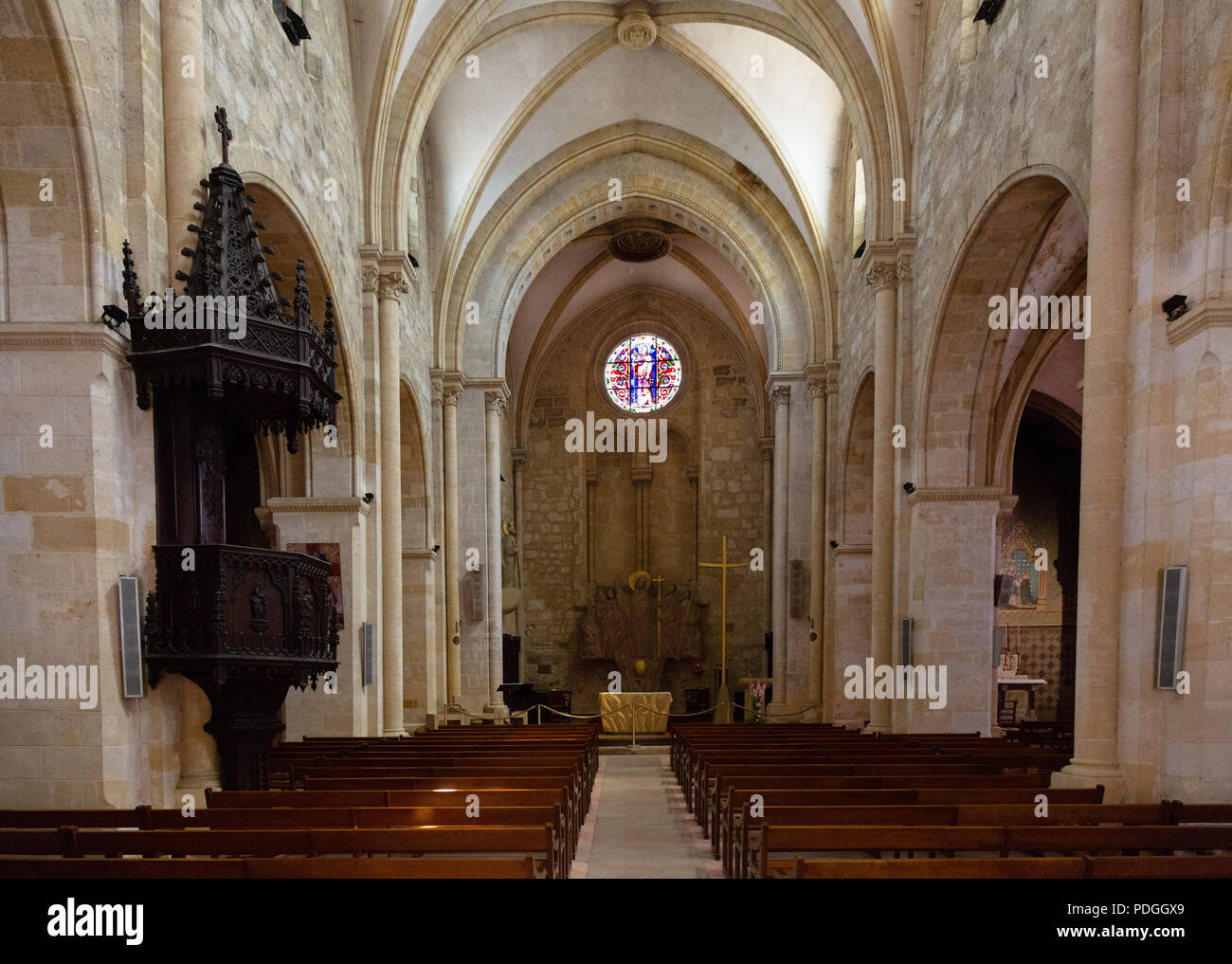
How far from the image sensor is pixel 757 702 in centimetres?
2195

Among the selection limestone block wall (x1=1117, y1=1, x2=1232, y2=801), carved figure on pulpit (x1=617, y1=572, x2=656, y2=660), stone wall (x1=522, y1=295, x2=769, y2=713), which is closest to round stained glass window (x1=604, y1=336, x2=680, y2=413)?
stone wall (x1=522, y1=295, x2=769, y2=713)

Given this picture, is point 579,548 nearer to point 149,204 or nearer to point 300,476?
point 300,476

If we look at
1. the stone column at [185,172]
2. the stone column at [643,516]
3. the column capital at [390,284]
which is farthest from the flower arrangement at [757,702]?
the stone column at [185,172]

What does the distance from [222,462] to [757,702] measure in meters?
16.5

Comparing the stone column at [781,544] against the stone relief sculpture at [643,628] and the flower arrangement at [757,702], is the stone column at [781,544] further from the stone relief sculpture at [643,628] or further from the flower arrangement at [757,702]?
the stone relief sculpture at [643,628]

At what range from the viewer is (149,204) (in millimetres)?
7309

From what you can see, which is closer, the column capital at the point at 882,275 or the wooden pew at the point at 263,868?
the wooden pew at the point at 263,868

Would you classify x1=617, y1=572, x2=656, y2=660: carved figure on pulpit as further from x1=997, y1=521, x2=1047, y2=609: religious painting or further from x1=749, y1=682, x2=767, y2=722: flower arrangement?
x1=997, y1=521, x2=1047, y2=609: religious painting

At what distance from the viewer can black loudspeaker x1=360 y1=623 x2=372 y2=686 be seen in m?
13.1

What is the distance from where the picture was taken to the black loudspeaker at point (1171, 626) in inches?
269

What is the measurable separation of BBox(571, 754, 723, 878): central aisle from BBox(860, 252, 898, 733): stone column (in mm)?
3811

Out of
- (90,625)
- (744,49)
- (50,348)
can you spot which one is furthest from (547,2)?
(90,625)

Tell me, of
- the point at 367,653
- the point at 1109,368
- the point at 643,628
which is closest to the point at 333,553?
the point at 367,653

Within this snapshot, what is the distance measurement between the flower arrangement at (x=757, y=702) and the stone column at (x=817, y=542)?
1291mm
